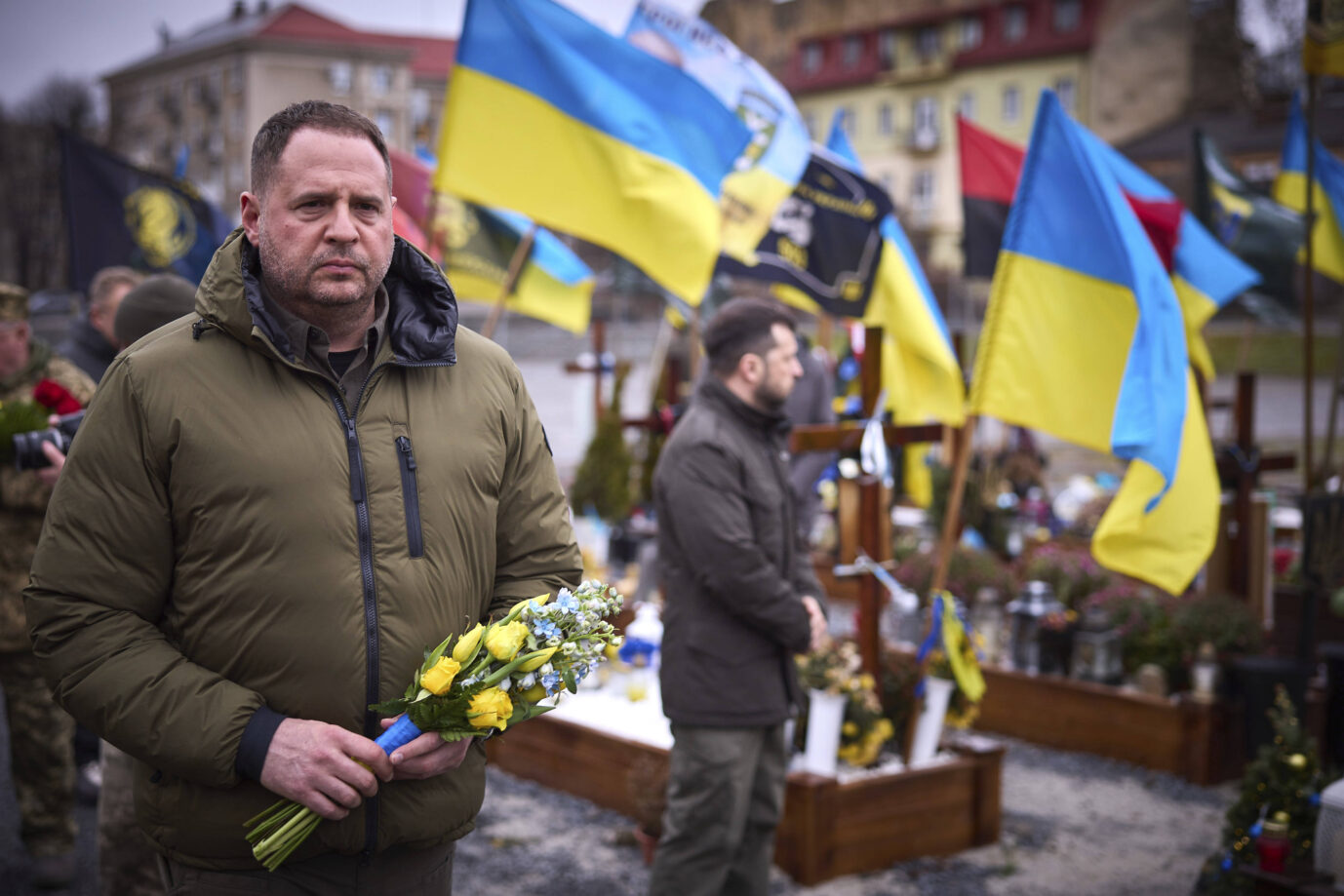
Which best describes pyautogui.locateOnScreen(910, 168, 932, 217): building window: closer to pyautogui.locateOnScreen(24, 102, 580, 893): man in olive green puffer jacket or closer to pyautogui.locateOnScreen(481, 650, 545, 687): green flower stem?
pyautogui.locateOnScreen(24, 102, 580, 893): man in olive green puffer jacket

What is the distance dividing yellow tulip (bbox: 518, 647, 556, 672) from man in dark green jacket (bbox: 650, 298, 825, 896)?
179 cm

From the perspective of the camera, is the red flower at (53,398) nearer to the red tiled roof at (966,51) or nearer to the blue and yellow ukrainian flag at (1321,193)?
the blue and yellow ukrainian flag at (1321,193)

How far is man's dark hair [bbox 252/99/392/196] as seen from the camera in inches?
81.4

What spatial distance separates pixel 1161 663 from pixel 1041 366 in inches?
96.0

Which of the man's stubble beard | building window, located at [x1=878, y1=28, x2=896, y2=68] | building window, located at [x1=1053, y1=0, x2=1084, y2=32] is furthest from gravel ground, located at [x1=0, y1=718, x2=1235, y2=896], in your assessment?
building window, located at [x1=878, y1=28, x2=896, y2=68]

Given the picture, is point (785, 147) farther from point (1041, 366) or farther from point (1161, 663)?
point (1161, 663)

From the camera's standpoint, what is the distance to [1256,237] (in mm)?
9406

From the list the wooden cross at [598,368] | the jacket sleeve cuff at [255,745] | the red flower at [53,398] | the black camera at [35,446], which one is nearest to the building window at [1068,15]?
the wooden cross at [598,368]

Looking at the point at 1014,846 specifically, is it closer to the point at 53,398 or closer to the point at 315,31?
the point at 53,398

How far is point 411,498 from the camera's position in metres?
2.13

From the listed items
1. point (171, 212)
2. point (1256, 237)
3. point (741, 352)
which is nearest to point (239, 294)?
point (741, 352)

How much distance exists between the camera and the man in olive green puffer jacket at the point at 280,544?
1962mm

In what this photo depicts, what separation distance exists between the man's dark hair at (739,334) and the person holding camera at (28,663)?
2.35 metres

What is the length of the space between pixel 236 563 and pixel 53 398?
87.3 inches
